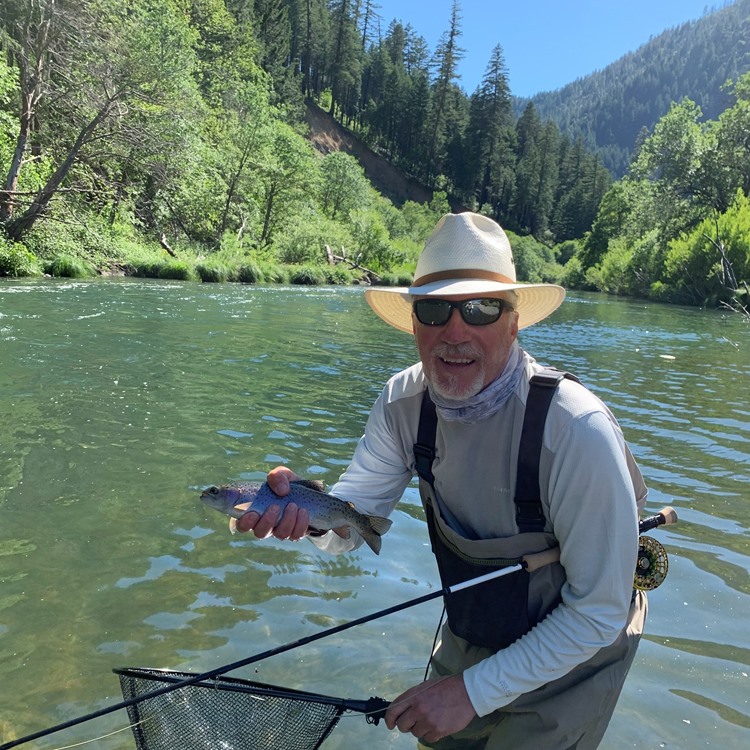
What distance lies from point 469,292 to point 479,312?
0.11 meters

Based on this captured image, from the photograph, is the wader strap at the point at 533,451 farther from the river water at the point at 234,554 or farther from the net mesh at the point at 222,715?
the river water at the point at 234,554

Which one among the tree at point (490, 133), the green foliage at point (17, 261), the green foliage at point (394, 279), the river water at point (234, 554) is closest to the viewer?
the river water at point (234, 554)

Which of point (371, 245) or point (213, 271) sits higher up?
point (371, 245)

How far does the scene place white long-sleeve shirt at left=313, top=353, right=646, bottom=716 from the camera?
2.13m

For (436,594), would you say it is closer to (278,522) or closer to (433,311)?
(278,522)

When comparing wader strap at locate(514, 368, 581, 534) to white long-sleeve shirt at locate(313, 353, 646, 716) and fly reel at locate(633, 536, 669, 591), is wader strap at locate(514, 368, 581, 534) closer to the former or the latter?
white long-sleeve shirt at locate(313, 353, 646, 716)

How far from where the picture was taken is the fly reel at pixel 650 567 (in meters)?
2.61

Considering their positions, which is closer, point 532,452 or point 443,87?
point 532,452

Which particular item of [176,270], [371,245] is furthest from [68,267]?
[371,245]

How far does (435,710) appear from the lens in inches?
90.6

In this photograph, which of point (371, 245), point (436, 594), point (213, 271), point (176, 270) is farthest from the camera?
point (371, 245)

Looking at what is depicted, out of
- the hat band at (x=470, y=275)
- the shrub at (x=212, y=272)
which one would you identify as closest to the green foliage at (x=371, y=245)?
the shrub at (x=212, y=272)

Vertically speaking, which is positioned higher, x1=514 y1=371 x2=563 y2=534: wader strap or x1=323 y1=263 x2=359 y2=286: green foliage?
x1=514 y1=371 x2=563 y2=534: wader strap

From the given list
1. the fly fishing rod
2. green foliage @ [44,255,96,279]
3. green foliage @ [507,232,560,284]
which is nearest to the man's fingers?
the fly fishing rod
